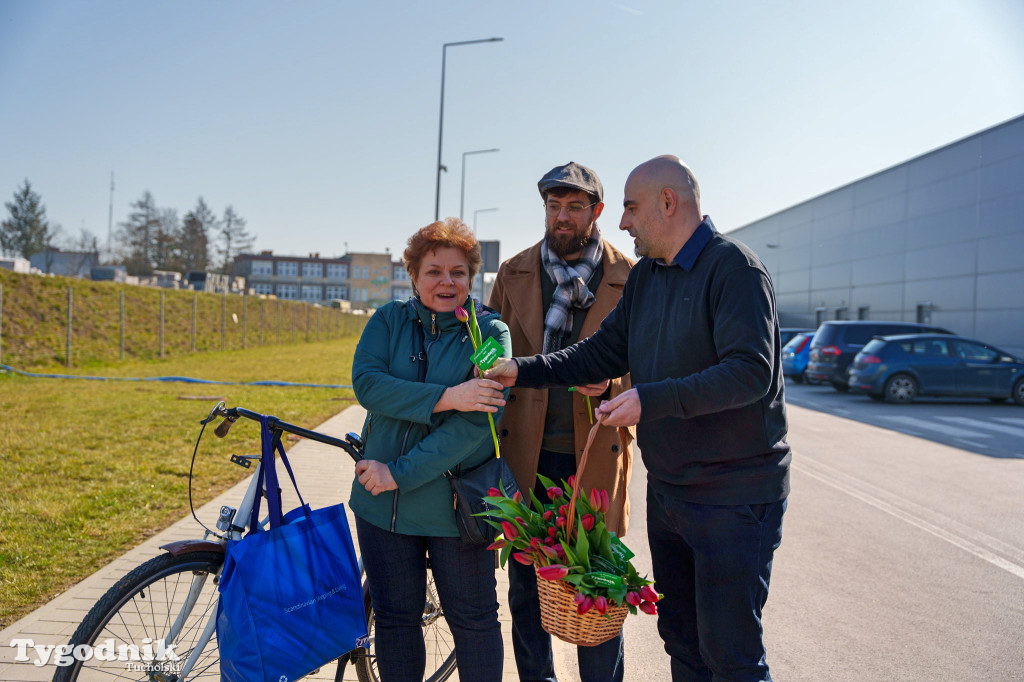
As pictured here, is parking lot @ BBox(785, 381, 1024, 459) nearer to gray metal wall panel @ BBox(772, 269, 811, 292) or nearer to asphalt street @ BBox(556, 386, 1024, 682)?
asphalt street @ BBox(556, 386, 1024, 682)

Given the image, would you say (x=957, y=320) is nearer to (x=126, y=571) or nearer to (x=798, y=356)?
(x=798, y=356)

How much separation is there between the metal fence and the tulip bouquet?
704 inches

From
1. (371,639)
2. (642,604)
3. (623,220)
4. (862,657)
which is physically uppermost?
(623,220)

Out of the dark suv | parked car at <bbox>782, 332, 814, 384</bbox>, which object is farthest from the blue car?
parked car at <bbox>782, 332, 814, 384</bbox>

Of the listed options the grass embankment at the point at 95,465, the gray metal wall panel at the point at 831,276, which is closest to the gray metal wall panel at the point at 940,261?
the gray metal wall panel at the point at 831,276

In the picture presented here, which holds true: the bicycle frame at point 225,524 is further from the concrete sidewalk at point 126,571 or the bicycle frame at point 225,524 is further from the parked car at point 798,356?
the parked car at point 798,356

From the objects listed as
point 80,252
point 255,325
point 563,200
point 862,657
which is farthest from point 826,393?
point 80,252

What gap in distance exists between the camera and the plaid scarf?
3.20 meters

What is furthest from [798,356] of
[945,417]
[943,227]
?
[943,227]

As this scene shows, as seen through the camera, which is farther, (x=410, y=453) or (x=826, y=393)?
(x=826, y=393)

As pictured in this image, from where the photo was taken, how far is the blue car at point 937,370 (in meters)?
17.0

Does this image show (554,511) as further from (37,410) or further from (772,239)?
(772,239)

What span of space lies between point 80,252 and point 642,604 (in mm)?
68564

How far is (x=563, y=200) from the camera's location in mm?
3178
